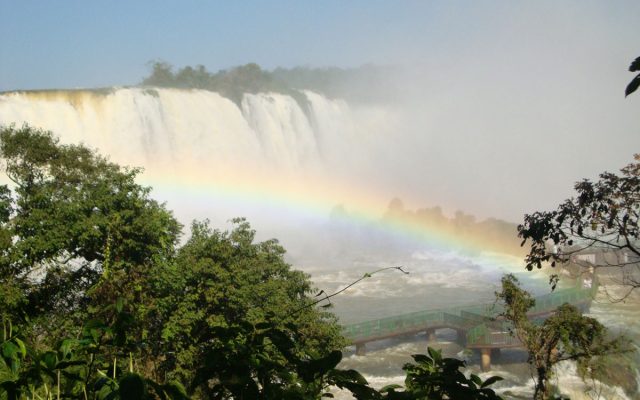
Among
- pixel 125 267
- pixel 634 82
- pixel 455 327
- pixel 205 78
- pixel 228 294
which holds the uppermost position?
pixel 205 78

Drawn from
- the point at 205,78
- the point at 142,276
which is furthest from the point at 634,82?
the point at 205,78

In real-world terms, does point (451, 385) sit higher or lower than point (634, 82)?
lower

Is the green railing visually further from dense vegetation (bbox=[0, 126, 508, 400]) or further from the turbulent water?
dense vegetation (bbox=[0, 126, 508, 400])

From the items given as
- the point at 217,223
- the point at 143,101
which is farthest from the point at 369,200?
the point at 143,101

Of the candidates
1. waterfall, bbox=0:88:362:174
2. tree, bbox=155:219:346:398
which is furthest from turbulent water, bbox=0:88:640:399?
tree, bbox=155:219:346:398

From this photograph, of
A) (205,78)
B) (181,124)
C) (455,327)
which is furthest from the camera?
(205,78)

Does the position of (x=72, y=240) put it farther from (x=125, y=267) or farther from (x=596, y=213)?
(x=596, y=213)

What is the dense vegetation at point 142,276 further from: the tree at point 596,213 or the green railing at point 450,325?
the green railing at point 450,325

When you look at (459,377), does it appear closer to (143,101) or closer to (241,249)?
(241,249)
